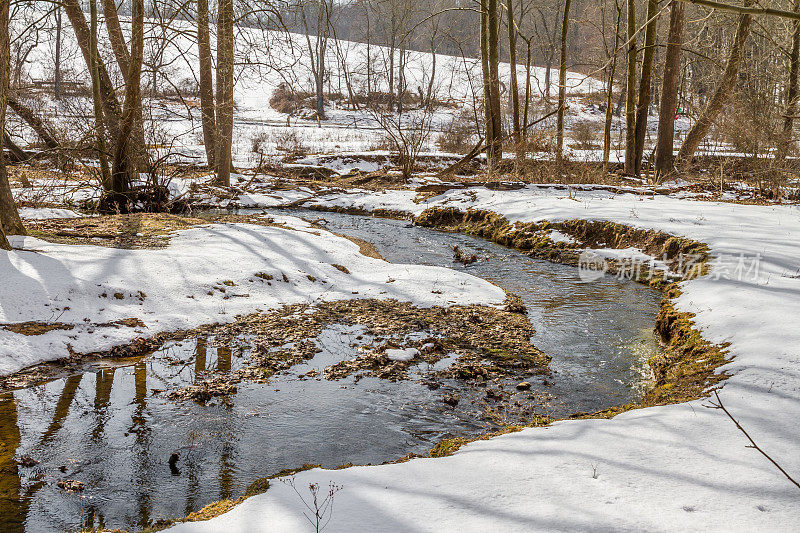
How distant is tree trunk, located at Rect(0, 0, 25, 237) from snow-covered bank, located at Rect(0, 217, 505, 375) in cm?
21

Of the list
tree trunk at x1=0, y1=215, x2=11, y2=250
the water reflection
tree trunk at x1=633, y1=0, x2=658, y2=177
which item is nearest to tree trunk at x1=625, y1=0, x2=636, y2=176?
tree trunk at x1=633, y1=0, x2=658, y2=177

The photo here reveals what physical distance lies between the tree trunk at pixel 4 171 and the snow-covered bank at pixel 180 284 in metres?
0.21

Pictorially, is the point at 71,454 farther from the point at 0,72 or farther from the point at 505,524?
the point at 0,72

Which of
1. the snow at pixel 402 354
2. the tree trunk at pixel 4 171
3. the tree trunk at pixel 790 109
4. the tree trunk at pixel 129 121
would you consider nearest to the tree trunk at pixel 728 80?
the tree trunk at pixel 790 109

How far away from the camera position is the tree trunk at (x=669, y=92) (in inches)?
600

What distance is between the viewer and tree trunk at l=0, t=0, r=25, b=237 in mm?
6528

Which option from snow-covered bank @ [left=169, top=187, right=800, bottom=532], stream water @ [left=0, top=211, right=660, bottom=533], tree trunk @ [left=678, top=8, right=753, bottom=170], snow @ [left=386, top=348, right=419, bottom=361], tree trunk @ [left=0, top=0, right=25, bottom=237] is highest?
tree trunk @ [left=678, top=8, right=753, bottom=170]

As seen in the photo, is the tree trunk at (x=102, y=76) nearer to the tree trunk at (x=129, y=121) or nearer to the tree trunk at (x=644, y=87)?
the tree trunk at (x=129, y=121)

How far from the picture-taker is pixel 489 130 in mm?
17797

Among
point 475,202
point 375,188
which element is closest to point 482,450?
point 475,202

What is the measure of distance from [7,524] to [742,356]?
17.8 ft

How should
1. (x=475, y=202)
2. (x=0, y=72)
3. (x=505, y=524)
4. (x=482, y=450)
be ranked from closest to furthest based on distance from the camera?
(x=505, y=524) < (x=482, y=450) < (x=0, y=72) < (x=475, y=202)

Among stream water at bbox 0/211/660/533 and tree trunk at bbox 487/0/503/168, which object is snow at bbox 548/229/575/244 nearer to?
stream water at bbox 0/211/660/533

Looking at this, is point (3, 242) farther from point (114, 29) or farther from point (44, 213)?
point (114, 29)
